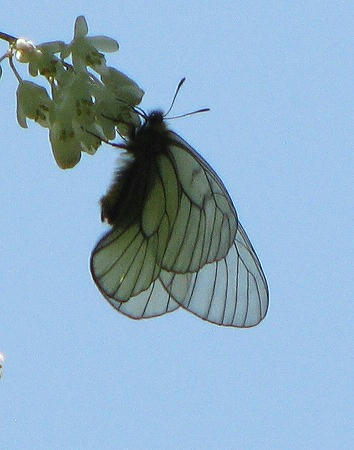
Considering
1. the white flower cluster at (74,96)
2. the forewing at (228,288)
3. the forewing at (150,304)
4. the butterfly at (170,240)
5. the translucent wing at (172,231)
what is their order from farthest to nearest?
the forewing at (228,288)
the forewing at (150,304)
the translucent wing at (172,231)
the butterfly at (170,240)
the white flower cluster at (74,96)

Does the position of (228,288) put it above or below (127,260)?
above

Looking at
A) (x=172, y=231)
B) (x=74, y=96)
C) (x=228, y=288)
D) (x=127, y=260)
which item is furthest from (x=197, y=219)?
(x=74, y=96)

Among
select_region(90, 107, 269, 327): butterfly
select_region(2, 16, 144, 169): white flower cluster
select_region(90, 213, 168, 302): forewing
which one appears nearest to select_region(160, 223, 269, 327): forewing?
select_region(90, 107, 269, 327): butterfly

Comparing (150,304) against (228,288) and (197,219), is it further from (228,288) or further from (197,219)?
(197,219)

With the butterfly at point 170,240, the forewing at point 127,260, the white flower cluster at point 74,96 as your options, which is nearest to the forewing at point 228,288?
the butterfly at point 170,240

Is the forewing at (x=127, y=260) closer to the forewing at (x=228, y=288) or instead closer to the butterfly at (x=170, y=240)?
the butterfly at (x=170, y=240)

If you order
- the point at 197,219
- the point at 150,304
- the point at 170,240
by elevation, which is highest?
the point at 197,219
